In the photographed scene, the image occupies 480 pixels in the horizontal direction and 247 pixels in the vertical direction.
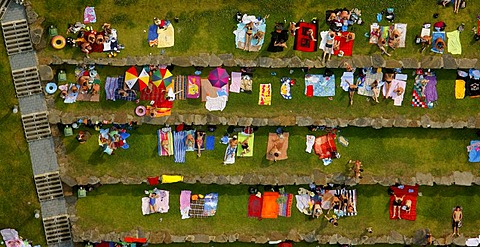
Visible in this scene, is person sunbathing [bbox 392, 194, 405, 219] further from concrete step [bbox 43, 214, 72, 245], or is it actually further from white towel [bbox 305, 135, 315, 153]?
concrete step [bbox 43, 214, 72, 245]

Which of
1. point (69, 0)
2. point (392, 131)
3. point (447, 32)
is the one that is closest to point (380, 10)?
point (447, 32)

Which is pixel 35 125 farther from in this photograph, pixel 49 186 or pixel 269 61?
pixel 269 61

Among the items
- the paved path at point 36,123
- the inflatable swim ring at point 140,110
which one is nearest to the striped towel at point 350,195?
the inflatable swim ring at point 140,110

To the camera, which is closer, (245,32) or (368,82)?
(245,32)

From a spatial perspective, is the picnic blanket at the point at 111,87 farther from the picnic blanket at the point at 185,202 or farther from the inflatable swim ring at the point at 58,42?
the picnic blanket at the point at 185,202

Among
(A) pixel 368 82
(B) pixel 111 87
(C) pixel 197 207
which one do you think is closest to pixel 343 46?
(A) pixel 368 82

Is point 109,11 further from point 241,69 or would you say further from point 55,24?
point 241,69

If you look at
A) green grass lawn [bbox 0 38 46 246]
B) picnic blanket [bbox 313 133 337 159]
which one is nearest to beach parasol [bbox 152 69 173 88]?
green grass lawn [bbox 0 38 46 246]

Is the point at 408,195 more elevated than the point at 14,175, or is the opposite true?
the point at 14,175
